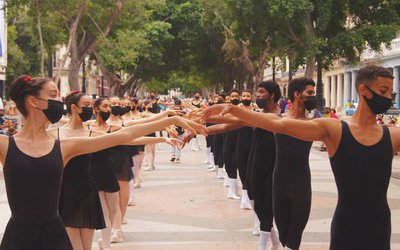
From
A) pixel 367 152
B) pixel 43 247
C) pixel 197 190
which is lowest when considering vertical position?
pixel 197 190

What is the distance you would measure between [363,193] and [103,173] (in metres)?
3.89

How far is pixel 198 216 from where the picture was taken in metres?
10.5

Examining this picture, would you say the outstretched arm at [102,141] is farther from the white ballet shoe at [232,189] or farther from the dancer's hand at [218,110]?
the white ballet shoe at [232,189]

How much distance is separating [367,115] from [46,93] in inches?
87.6

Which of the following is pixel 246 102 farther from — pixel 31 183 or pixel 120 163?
pixel 31 183

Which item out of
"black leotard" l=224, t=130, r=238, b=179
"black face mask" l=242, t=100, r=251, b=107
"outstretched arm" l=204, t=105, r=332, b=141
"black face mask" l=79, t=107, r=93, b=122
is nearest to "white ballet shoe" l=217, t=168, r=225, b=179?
"black leotard" l=224, t=130, r=238, b=179

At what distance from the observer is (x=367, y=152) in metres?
4.41

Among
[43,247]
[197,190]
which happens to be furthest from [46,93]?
[197,190]

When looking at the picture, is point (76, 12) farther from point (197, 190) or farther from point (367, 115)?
point (367, 115)

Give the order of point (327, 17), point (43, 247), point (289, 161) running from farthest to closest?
point (327, 17), point (289, 161), point (43, 247)

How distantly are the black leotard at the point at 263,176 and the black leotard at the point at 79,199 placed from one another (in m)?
1.93

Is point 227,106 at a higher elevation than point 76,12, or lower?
lower

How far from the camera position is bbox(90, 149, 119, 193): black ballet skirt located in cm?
763

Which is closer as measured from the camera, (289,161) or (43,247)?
(43,247)
